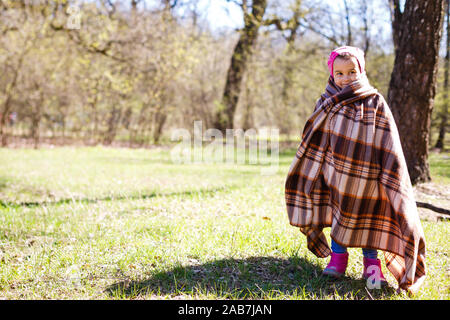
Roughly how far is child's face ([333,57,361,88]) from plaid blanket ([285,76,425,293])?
58 millimetres

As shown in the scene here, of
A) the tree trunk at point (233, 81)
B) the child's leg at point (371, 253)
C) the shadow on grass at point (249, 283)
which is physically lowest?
the shadow on grass at point (249, 283)

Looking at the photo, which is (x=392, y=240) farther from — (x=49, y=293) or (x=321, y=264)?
(x=49, y=293)

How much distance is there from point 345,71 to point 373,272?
163cm

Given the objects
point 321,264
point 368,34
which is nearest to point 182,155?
point 368,34

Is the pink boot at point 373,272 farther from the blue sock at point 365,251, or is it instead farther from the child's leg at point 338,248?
the child's leg at point 338,248

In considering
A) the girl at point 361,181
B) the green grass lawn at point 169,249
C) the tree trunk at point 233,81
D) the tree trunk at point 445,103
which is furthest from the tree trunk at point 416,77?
the tree trunk at point 445,103

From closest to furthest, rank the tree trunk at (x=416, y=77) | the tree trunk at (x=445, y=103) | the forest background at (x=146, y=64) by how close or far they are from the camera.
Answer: the tree trunk at (x=416, y=77)
the forest background at (x=146, y=64)
the tree trunk at (x=445, y=103)

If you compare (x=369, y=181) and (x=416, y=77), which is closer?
(x=369, y=181)

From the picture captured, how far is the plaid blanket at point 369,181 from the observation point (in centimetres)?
275

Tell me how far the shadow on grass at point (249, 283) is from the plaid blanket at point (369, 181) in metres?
0.36

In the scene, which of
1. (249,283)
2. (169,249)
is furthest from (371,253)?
(169,249)

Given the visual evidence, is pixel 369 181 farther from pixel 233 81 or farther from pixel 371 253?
pixel 233 81

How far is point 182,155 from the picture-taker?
51.1ft

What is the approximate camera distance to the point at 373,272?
3.01 meters
